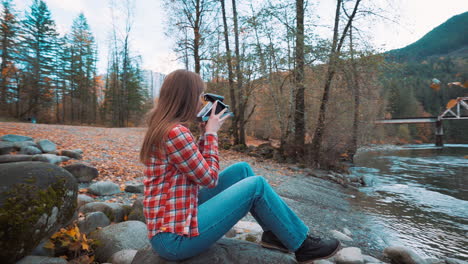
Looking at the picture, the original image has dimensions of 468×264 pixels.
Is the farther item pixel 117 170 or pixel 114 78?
pixel 114 78

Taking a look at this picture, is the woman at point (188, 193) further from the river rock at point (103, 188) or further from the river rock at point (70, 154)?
the river rock at point (70, 154)

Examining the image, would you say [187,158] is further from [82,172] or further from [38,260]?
[82,172]

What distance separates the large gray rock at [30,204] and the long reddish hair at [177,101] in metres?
0.98

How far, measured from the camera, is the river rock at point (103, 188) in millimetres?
3895

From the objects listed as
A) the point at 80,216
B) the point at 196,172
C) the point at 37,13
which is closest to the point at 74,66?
the point at 37,13

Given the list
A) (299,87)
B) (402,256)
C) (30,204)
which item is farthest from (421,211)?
(30,204)

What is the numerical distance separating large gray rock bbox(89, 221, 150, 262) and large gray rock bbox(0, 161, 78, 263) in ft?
1.19

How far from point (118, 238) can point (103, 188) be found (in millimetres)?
1857

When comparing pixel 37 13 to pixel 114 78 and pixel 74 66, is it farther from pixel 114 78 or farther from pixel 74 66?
pixel 114 78

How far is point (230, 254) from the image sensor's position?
1.75 meters

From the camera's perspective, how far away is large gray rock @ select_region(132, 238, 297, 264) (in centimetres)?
165

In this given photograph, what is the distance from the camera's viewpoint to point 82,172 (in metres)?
4.31

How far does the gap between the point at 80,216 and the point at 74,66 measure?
2776 centimetres

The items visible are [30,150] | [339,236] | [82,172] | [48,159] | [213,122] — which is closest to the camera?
[213,122]
